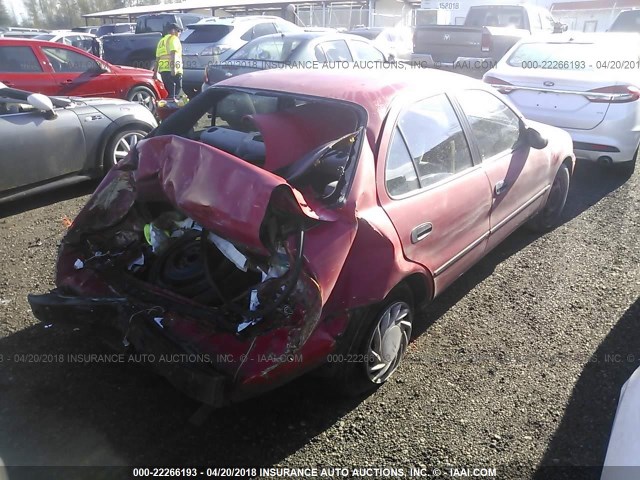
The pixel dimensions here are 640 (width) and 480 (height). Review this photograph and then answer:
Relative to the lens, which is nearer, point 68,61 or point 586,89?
point 586,89

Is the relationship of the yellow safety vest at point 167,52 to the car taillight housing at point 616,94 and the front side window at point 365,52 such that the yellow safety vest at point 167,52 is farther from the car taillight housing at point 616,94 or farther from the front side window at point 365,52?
the car taillight housing at point 616,94

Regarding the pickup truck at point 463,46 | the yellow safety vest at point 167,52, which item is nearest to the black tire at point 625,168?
the pickup truck at point 463,46

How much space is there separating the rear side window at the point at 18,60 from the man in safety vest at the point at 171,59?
8.55 ft

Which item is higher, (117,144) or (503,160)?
(503,160)

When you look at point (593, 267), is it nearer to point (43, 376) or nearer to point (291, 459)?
point (291, 459)

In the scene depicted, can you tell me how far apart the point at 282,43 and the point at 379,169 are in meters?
6.31

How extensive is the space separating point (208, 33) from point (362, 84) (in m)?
10.1

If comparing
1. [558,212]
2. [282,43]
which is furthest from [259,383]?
[282,43]

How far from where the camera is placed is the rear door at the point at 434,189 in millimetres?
2668

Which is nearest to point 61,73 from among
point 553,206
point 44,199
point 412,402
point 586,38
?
point 44,199

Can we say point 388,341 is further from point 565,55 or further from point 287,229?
point 565,55

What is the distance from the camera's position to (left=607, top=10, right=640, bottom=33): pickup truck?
13508 millimetres

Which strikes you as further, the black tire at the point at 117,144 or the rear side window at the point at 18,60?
the rear side window at the point at 18,60

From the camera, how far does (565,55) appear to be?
623cm
